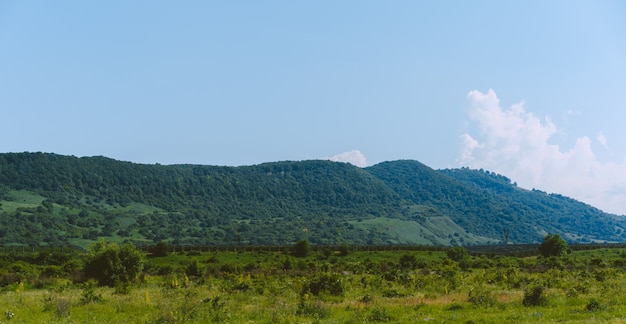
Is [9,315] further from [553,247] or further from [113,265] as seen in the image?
[553,247]

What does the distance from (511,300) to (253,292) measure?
733 inches

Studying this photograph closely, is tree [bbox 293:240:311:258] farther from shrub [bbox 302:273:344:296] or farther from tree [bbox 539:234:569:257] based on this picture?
shrub [bbox 302:273:344:296]

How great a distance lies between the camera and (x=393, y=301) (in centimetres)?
3162

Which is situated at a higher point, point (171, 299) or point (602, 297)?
point (602, 297)

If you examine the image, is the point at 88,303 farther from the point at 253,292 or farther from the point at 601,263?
the point at 601,263

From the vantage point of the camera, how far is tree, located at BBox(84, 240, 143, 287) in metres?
47.6

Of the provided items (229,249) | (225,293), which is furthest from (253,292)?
(229,249)

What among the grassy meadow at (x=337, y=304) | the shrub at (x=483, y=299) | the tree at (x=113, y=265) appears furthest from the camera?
the tree at (x=113, y=265)

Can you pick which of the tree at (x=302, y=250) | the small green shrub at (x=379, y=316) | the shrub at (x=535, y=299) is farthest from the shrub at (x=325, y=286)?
the tree at (x=302, y=250)

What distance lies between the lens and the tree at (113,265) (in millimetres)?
47594

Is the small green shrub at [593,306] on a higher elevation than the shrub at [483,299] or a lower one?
higher

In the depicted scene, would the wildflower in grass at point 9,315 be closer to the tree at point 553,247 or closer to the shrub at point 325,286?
the shrub at point 325,286

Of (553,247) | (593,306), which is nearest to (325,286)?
(593,306)

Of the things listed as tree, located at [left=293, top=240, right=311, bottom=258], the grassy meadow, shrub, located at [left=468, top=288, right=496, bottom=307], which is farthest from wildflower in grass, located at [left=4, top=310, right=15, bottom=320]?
tree, located at [left=293, top=240, right=311, bottom=258]
